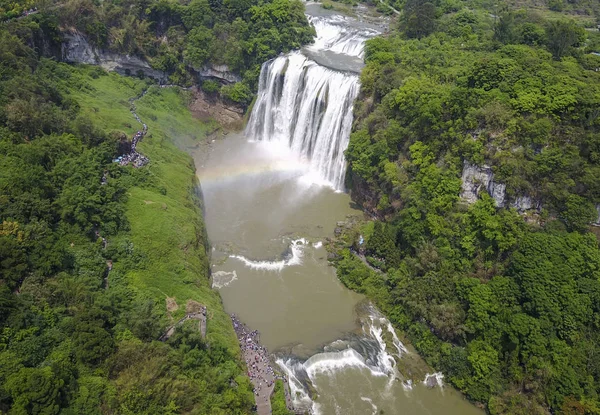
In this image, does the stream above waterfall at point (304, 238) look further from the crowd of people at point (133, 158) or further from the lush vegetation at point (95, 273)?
the crowd of people at point (133, 158)

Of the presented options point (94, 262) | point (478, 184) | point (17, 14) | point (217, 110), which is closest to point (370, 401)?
point (478, 184)

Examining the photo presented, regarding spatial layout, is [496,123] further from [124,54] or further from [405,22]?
[124,54]

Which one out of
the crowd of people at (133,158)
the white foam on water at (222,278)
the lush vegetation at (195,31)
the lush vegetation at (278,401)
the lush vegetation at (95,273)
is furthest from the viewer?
the lush vegetation at (195,31)

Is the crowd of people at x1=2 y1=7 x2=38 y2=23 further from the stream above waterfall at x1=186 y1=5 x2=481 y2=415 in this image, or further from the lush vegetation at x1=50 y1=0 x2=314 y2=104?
the stream above waterfall at x1=186 y1=5 x2=481 y2=415

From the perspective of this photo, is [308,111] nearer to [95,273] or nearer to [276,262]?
[276,262]

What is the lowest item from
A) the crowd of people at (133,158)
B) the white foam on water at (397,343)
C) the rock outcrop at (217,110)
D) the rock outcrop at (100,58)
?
the white foam on water at (397,343)

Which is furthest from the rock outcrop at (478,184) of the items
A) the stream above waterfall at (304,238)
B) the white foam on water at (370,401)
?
the white foam on water at (370,401)

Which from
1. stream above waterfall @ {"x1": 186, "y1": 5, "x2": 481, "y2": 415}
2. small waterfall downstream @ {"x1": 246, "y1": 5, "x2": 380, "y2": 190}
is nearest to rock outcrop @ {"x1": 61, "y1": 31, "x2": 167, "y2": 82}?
stream above waterfall @ {"x1": 186, "y1": 5, "x2": 481, "y2": 415}
